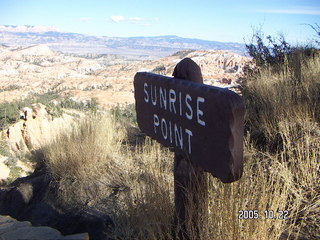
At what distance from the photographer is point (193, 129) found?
60.9 inches

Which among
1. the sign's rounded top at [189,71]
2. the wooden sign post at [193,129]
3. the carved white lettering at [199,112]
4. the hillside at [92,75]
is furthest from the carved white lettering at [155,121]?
the hillside at [92,75]

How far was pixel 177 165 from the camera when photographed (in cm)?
189

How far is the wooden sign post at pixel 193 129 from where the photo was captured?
4.27 feet

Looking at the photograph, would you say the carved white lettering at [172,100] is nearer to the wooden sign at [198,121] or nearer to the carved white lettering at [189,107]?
the wooden sign at [198,121]

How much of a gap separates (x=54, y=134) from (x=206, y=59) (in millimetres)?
61443

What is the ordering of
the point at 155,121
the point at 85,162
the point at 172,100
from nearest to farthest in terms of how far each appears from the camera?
the point at 172,100, the point at 155,121, the point at 85,162

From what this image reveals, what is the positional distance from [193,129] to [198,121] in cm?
7

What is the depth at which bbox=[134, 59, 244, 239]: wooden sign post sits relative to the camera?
1.30m

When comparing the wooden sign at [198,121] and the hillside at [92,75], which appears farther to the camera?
the hillside at [92,75]

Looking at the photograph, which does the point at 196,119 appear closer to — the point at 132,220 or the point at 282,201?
the point at 282,201

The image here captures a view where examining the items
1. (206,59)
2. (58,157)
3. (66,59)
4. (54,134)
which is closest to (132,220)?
(58,157)

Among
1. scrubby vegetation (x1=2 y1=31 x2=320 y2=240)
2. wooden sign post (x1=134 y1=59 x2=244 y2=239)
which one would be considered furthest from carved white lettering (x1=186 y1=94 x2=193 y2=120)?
scrubby vegetation (x1=2 y1=31 x2=320 y2=240)

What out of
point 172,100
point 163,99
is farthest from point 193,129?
point 163,99

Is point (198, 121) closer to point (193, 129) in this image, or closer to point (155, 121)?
point (193, 129)
